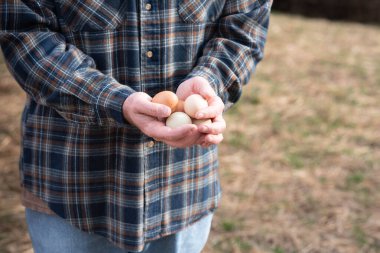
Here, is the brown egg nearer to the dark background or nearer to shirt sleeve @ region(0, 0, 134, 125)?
shirt sleeve @ region(0, 0, 134, 125)

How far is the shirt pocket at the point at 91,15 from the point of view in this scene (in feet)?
4.12

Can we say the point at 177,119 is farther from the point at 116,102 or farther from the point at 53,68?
the point at 53,68

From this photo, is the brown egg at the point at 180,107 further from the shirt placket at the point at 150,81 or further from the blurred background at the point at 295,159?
the blurred background at the point at 295,159

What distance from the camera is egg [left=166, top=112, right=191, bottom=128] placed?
1.14 m

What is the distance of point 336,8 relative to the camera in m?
8.06

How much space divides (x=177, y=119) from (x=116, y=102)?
0.13 meters

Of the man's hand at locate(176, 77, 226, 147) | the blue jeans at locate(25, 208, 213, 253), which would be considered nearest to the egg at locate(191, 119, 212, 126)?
the man's hand at locate(176, 77, 226, 147)

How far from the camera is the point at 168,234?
1429 mm

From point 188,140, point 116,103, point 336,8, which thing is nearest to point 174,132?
point 188,140

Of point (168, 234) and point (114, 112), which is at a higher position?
point (114, 112)

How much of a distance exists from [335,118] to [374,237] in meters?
1.40

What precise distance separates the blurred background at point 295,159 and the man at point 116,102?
120 centimetres

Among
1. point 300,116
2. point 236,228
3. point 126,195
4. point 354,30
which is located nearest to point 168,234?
point 126,195

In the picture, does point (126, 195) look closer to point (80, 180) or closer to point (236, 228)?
point (80, 180)
